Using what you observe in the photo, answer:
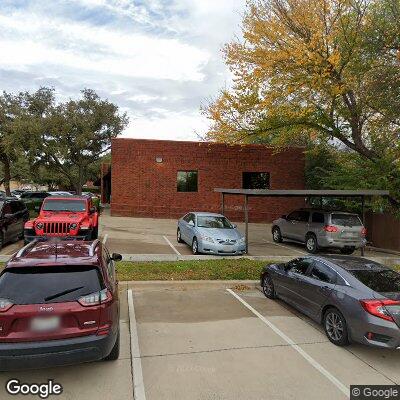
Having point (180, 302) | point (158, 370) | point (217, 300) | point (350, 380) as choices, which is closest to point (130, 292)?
point (180, 302)

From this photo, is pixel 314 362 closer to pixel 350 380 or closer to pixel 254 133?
pixel 350 380

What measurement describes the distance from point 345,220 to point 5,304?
1280 centimetres

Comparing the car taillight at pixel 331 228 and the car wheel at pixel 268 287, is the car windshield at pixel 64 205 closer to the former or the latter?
the car wheel at pixel 268 287

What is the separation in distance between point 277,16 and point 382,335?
640 inches

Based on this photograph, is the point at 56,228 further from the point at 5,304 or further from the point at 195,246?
the point at 5,304

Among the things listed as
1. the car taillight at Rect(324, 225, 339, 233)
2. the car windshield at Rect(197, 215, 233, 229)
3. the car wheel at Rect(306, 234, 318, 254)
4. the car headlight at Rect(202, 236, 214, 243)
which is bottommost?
the car wheel at Rect(306, 234, 318, 254)

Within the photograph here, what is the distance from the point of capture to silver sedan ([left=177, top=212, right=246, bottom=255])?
1306 centimetres

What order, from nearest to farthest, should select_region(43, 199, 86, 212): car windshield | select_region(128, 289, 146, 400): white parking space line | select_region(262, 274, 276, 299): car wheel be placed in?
select_region(128, 289, 146, 400): white parking space line
select_region(262, 274, 276, 299): car wheel
select_region(43, 199, 86, 212): car windshield

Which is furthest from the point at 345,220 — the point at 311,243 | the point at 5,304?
the point at 5,304

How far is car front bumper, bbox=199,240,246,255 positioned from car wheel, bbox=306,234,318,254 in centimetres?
365

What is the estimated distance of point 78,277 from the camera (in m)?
4.79

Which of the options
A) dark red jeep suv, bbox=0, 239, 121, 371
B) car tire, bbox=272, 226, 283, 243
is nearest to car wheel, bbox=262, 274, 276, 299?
dark red jeep suv, bbox=0, 239, 121, 371

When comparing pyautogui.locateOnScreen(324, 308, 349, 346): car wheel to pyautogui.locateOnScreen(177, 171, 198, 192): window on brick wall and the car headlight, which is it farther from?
pyautogui.locateOnScreen(177, 171, 198, 192): window on brick wall

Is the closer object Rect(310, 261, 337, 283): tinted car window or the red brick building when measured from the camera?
Rect(310, 261, 337, 283): tinted car window
